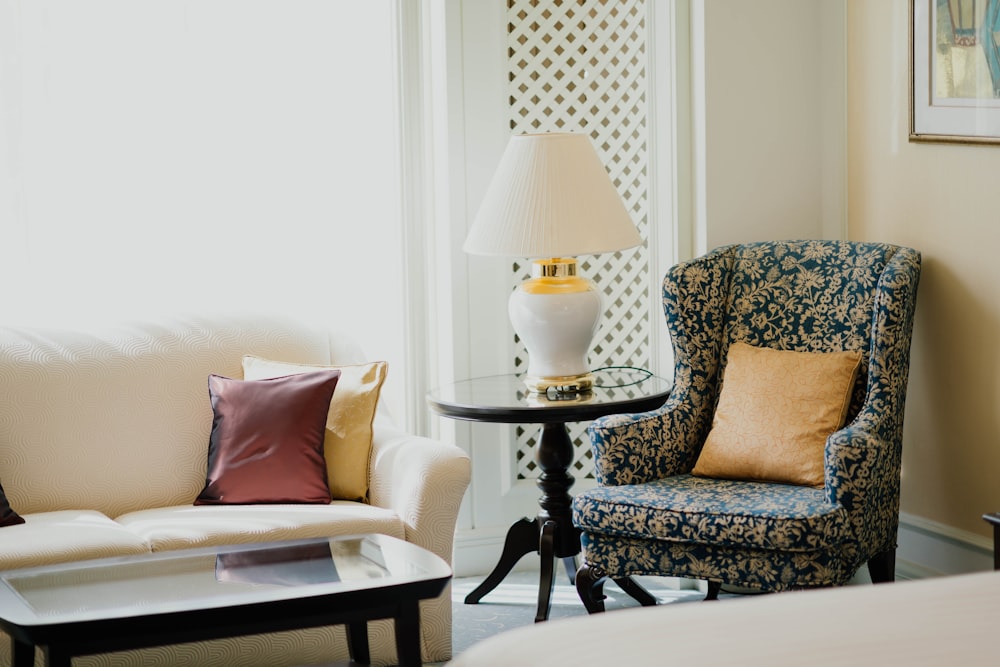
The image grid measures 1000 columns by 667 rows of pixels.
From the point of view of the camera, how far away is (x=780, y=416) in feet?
10.3

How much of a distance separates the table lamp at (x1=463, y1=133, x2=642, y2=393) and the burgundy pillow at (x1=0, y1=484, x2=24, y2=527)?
138 centimetres

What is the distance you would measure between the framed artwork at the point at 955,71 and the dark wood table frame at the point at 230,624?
1925 millimetres

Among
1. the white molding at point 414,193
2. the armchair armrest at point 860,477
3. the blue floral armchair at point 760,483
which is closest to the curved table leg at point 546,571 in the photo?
the blue floral armchair at point 760,483

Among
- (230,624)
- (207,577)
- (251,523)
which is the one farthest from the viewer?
(251,523)

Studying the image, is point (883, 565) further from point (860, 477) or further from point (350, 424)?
point (350, 424)

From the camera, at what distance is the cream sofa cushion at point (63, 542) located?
2681mm

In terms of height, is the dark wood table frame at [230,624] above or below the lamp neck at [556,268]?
below

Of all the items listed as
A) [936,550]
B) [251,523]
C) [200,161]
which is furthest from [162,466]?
[936,550]

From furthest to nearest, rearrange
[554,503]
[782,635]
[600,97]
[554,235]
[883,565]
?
[600,97] → [554,503] → [554,235] → [883,565] → [782,635]

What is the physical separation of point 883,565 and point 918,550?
1.55 ft

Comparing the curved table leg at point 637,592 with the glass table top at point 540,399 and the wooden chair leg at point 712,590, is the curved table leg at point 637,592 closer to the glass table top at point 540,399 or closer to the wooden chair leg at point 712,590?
the wooden chair leg at point 712,590

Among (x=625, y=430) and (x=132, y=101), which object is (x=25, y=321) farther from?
(x=625, y=430)

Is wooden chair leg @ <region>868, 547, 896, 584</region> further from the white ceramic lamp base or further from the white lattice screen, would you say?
the white lattice screen

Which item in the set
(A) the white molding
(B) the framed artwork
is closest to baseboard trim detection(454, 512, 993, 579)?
(A) the white molding
